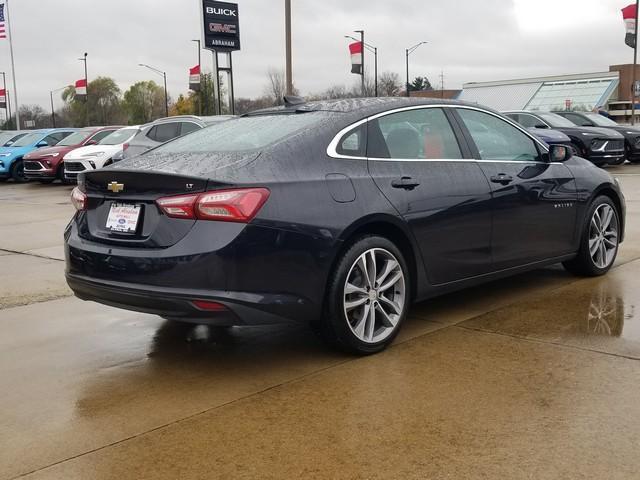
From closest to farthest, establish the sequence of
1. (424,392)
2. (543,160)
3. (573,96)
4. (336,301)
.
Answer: (424,392) → (336,301) → (543,160) → (573,96)

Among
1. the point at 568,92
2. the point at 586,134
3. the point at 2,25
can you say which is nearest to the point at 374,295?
the point at 586,134

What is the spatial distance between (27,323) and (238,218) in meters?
2.51

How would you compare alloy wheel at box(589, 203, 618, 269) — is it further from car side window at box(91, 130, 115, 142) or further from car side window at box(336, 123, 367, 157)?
car side window at box(91, 130, 115, 142)

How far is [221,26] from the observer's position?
38.3 m

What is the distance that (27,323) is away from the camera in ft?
17.9

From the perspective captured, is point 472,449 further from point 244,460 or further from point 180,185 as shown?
point 180,185

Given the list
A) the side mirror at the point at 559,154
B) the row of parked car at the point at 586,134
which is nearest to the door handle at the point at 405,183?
the side mirror at the point at 559,154

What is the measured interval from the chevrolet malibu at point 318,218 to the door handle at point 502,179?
2cm

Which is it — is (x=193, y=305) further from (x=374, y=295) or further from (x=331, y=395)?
(x=374, y=295)

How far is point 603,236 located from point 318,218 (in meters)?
3.36

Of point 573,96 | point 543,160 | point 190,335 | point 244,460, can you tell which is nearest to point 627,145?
point 543,160

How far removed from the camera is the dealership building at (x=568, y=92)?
69500 mm

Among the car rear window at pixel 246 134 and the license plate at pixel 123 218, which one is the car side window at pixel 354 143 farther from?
the license plate at pixel 123 218

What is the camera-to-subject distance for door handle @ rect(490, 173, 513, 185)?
5.25 m
